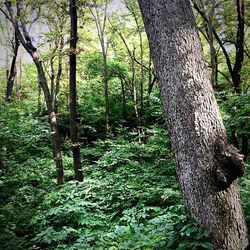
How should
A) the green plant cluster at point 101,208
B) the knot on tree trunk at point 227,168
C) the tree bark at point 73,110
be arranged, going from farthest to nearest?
the tree bark at point 73,110 → the green plant cluster at point 101,208 → the knot on tree trunk at point 227,168

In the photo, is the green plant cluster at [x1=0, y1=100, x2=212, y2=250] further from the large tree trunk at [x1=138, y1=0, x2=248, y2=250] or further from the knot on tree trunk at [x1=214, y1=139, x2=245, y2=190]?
the knot on tree trunk at [x1=214, y1=139, x2=245, y2=190]


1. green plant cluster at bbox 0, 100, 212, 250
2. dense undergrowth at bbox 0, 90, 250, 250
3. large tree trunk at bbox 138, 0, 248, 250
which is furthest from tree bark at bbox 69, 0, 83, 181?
large tree trunk at bbox 138, 0, 248, 250

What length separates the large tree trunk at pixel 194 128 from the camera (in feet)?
8.89

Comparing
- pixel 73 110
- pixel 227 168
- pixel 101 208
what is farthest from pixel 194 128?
pixel 73 110

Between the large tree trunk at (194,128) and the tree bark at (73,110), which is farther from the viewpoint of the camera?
the tree bark at (73,110)

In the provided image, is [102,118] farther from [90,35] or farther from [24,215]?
[24,215]

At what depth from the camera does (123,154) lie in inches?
379

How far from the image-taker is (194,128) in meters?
2.83

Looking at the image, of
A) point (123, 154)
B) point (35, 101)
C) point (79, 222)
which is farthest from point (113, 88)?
point (79, 222)

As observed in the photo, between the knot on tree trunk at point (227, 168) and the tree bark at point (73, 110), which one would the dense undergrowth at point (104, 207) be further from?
the tree bark at point (73, 110)

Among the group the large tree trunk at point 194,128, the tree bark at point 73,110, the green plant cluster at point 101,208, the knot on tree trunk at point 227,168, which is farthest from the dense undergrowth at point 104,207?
the tree bark at point 73,110

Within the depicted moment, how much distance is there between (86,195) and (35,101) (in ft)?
51.7

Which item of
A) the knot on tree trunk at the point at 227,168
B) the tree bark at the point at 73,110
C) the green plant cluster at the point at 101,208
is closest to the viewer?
the knot on tree trunk at the point at 227,168

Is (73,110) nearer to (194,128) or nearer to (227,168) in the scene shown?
(194,128)
